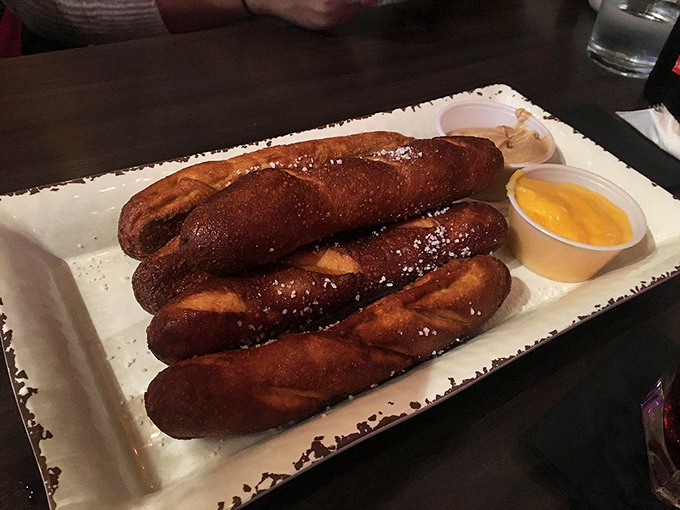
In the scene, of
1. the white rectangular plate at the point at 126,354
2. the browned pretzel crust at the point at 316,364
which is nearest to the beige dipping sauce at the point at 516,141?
the white rectangular plate at the point at 126,354

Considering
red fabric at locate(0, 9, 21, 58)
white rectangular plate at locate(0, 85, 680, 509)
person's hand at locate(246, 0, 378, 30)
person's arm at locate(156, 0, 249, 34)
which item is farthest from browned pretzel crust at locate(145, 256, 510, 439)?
red fabric at locate(0, 9, 21, 58)

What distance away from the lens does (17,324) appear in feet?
3.23

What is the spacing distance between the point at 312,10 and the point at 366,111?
0.65 meters

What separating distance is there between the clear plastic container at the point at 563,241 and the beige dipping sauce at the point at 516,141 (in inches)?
4.7

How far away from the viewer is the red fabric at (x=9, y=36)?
2207mm

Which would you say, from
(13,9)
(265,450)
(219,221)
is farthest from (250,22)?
(265,450)

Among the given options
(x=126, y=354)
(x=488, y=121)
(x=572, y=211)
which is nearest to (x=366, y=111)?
(x=488, y=121)

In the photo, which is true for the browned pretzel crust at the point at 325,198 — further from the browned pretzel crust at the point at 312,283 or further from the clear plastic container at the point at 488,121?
the clear plastic container at the point at 488,121

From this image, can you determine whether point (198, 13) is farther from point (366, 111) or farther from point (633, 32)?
point (633, 32)

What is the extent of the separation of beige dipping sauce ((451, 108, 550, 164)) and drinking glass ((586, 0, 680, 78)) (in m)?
0.97

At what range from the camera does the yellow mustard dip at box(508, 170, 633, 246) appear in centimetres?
129

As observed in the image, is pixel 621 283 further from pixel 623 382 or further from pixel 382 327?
pixel 382 327

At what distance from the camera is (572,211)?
133 centimetres

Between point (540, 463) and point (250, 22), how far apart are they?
2191 mm
